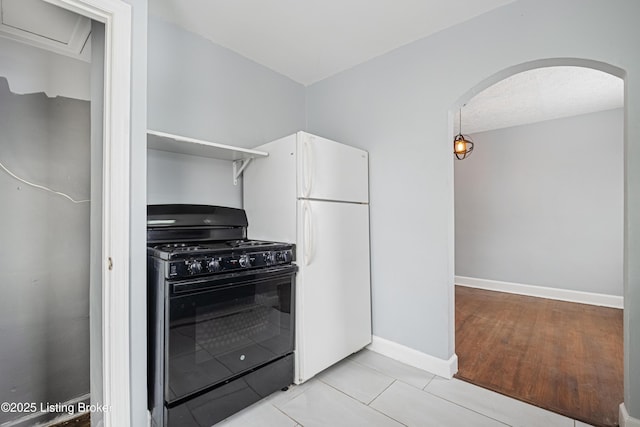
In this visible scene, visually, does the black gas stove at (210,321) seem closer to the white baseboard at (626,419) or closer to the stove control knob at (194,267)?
the stove control knob at (194,267)

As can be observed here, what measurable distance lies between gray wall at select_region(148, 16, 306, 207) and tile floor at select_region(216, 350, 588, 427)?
1488 millimetres

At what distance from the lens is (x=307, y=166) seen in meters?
1.88

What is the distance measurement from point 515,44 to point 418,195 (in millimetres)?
1123

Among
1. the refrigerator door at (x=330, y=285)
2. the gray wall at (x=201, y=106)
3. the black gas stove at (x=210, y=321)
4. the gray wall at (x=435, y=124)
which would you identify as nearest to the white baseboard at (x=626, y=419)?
the gray wall at (x=435, y=124)

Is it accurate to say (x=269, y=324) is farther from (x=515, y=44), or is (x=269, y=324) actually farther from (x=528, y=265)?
(x=528, y=265)

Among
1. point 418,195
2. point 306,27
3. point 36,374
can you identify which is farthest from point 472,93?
point 36,374

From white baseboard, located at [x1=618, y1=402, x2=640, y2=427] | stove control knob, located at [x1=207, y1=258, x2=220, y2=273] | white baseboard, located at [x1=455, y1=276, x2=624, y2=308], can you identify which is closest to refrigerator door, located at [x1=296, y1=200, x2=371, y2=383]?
stove control knob, located at [x1=207, y1=258, x2=220, y2=273]

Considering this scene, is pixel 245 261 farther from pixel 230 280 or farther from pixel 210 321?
pixel 210 321

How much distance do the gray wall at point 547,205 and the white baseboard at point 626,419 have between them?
308 centimetres

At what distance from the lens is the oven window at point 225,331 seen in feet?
4.49

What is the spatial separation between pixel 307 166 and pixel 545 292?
14.1 ft

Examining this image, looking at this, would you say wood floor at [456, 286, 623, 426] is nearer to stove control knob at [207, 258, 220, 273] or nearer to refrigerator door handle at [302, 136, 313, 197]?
refrigerator door handle at [302, 136, 313, 197]

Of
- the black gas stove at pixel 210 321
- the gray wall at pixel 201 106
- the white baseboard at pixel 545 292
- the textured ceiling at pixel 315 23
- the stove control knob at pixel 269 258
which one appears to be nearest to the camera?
the black gas stove at pixel 210 321

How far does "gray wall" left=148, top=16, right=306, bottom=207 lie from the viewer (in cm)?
195
